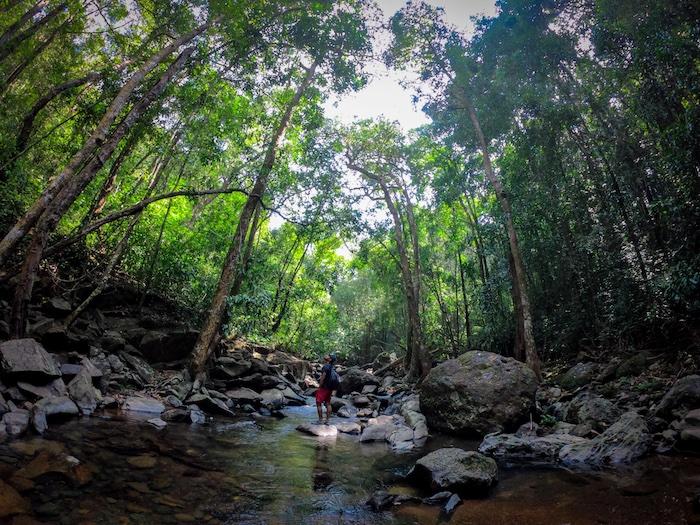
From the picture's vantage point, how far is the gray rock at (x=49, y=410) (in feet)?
18.1

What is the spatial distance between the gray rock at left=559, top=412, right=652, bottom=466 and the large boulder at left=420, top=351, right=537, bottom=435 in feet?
6.48

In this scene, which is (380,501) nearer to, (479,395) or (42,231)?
(479,395)

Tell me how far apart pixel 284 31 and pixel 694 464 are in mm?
15289

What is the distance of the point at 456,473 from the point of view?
489cm

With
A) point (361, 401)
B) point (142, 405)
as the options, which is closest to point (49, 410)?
point (142, 405)

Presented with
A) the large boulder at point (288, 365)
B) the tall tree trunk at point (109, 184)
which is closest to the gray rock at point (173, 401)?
the tall tree trunk at point (109, 184)

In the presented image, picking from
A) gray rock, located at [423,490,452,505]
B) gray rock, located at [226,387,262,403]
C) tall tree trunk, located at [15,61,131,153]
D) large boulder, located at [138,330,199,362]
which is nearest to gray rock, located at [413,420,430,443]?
gray rock, located at [423,490,452,505]

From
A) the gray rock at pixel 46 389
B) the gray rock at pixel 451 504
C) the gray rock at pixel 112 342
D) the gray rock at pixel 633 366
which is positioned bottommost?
the gray rock at pixel 451 504

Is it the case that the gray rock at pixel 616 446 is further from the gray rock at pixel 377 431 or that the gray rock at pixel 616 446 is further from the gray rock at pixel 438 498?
the gray rock at pixel 377 431

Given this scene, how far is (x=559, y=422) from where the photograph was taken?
7.98 m

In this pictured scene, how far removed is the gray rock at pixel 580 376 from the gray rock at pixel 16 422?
12326 millimetres

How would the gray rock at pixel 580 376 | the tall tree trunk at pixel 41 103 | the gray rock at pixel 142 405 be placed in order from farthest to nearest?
the tall tree trunk at pixel 41 103 → the gray rock at pixel 580 376 → the gray rock at pixel 142 405

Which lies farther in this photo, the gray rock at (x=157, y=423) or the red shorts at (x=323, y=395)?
the red shorts at (x=323, y=395)

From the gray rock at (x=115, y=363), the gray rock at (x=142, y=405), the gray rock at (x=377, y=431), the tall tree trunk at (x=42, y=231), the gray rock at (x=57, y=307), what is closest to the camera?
the tall tree trunk at (x=42, y=231)
